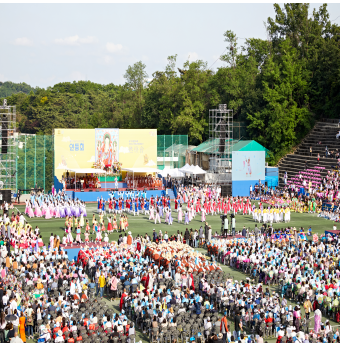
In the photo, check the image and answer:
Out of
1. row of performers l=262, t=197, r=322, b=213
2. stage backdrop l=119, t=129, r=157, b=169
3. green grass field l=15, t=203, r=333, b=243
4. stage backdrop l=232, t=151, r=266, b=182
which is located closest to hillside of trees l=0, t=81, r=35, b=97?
stage backdrop l=119, t=129, r=157, b=169

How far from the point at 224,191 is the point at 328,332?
91.7 ft

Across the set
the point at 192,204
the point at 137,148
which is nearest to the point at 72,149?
the point at 137,148

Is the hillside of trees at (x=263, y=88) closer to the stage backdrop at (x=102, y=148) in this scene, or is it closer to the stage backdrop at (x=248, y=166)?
the stage backdrop at (x=248, y=166)

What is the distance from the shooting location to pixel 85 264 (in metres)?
19.0

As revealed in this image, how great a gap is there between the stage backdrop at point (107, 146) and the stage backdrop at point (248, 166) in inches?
430

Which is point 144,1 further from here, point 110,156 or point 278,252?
point 110,156

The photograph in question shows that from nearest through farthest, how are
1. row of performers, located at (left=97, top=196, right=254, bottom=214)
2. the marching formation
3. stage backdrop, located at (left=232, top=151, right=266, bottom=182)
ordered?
the marching formation < row of performers, located at (left=97, top=196, right=254, bottom=214) < stage backdrop, located at (left=232, top=151, right=266, bottom=182)

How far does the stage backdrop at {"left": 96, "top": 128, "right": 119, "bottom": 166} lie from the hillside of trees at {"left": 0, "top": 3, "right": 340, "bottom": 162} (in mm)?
14426

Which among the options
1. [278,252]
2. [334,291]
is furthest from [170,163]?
[334,291]

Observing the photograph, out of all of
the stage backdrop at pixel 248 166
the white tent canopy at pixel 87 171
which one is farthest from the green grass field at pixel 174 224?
the stage backdrop at pixel 248 166

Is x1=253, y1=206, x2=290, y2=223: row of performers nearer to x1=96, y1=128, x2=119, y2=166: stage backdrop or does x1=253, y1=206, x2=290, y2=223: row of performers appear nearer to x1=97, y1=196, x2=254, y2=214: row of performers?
x1=97, y1=196, x2=254, y2=214: row of performers

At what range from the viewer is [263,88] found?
50.5m

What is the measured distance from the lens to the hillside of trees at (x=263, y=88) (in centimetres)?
4912

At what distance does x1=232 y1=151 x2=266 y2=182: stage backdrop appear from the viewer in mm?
40938
